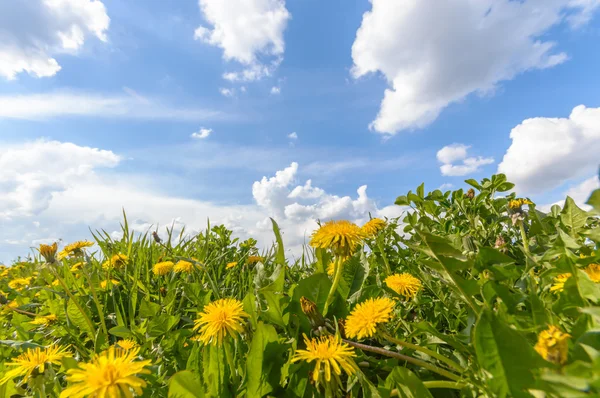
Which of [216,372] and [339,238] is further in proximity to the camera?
[339,238]

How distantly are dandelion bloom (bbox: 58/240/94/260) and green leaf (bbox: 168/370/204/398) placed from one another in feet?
9.26

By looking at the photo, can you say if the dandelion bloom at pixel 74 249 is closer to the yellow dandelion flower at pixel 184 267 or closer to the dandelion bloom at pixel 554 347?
the yellow dandelion flower at pixel 184 267

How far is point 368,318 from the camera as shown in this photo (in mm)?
1136

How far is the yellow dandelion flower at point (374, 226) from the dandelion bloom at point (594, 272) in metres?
1.11

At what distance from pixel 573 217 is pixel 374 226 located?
1.07 metres

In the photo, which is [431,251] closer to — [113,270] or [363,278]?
[363,278]

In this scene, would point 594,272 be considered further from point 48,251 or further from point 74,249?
point 74,249

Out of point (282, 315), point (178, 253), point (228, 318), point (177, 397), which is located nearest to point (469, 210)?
point (282, 315)

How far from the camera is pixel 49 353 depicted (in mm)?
1348

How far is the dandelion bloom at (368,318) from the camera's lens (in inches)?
43.9

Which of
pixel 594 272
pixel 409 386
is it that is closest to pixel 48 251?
pixel 409 386

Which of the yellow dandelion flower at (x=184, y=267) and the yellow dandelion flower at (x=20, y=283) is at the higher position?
the yellow dandelion flower at (x=184, y=267)

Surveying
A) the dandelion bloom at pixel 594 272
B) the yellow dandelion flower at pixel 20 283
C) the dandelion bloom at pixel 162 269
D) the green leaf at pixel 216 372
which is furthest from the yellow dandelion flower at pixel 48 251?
the dandelion bloom at pixel 594 272

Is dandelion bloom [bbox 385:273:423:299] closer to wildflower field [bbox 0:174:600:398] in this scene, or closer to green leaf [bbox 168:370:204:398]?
wildflower field [bbox 0:174:600:398]
